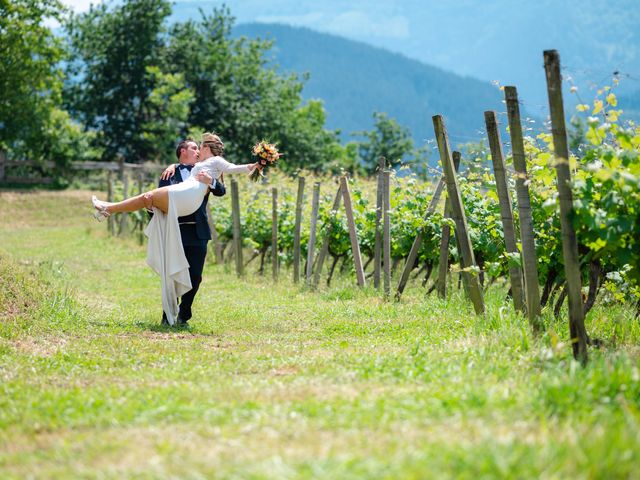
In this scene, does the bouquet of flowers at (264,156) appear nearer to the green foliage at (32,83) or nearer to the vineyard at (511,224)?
the vineyard at (511,224)

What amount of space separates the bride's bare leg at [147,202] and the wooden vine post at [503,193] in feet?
10.6

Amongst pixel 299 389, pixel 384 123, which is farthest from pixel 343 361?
pixel 384 123

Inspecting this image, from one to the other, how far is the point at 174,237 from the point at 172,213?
231 mm

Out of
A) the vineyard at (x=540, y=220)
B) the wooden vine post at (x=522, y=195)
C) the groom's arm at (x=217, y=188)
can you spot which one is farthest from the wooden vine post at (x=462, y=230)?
the groom's arm at (x=217, y=188)

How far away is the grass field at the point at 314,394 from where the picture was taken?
3.91m

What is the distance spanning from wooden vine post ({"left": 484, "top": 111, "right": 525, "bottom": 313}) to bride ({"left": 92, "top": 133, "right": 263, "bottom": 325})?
2.55m

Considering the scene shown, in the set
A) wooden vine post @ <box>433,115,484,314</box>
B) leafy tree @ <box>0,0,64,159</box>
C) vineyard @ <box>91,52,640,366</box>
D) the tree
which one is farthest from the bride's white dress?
the tree

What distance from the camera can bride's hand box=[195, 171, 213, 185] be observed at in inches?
363

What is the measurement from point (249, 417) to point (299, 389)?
752mm

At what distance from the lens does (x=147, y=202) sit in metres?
9.13

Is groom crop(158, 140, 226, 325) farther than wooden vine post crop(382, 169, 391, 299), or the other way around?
wooden vine post crop(382, 169, 391, 299)

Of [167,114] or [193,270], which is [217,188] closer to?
[193,270]

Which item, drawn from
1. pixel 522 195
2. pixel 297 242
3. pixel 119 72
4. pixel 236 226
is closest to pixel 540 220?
pixel 522 195

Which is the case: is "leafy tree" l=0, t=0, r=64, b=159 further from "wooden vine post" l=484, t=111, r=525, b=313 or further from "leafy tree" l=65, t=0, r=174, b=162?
"wooden vine post" l=484, t=111, r=525, b=313
